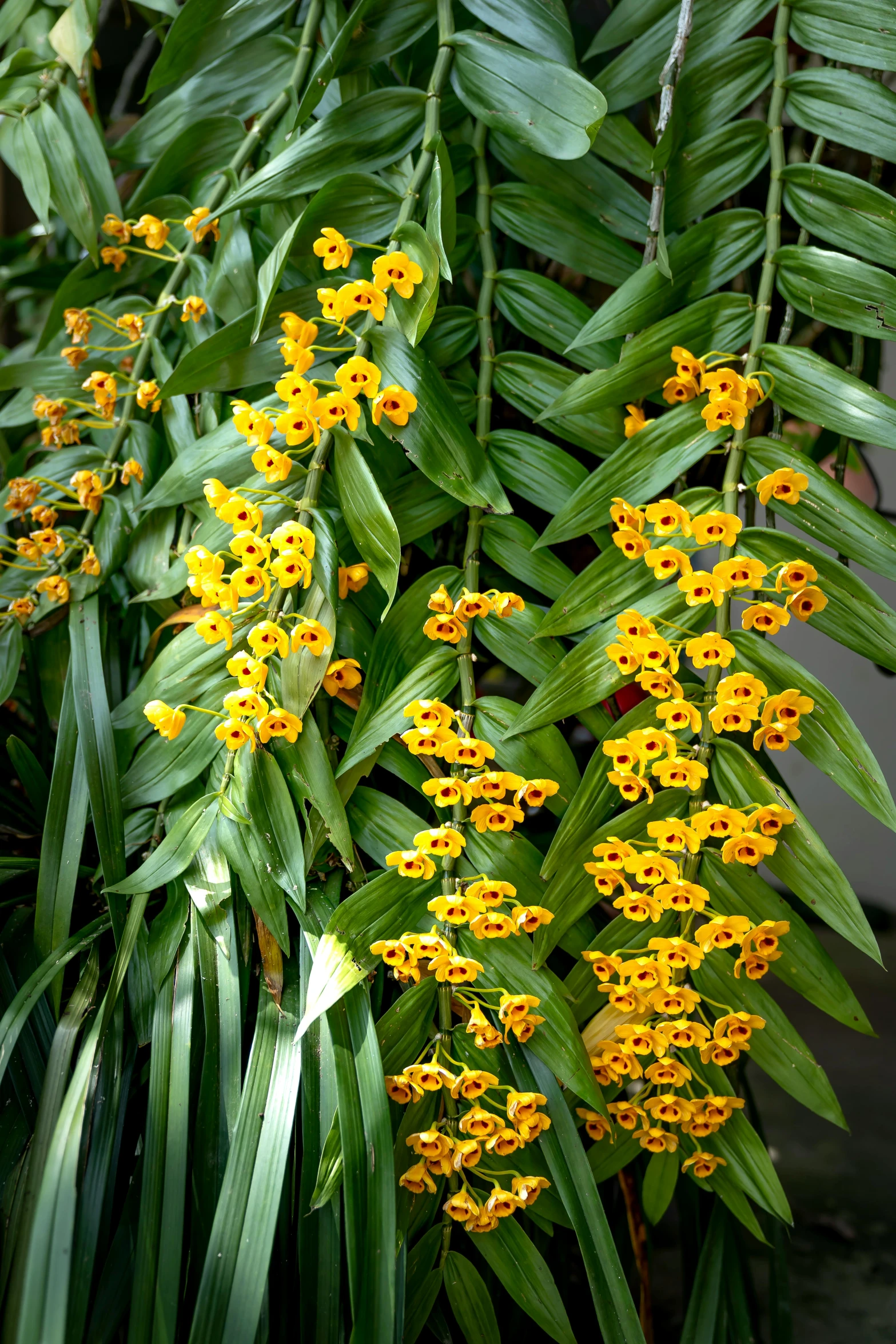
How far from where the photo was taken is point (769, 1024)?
2.07ft

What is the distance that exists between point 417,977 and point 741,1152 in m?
0.26

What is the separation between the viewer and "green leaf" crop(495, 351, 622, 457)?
731 millimetres

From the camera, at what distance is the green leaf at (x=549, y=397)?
731mm

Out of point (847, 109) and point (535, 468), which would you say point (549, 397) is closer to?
point (535, 468)

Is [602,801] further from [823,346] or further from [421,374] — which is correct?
[823,346]

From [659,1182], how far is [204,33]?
1008 millimetres

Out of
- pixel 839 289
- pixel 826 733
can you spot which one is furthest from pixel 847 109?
pixel 826 733

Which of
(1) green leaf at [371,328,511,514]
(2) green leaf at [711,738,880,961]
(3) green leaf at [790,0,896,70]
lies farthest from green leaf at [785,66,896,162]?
(2) green leaf at [711,738,880,961]

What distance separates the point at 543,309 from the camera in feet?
2.50

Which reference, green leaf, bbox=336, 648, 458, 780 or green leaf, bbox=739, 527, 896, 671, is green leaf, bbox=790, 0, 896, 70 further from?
green leaf, bbox=336, 648, 458, 780

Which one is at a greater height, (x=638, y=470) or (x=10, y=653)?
(x=638, y=470)

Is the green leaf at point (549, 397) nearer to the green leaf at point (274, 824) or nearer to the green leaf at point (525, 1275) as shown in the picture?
the green leaf at point (274, 824)

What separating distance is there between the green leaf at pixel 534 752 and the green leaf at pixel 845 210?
43 centimetres

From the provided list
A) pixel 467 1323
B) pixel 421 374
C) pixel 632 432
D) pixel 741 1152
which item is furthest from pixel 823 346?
pixel 467 1323
